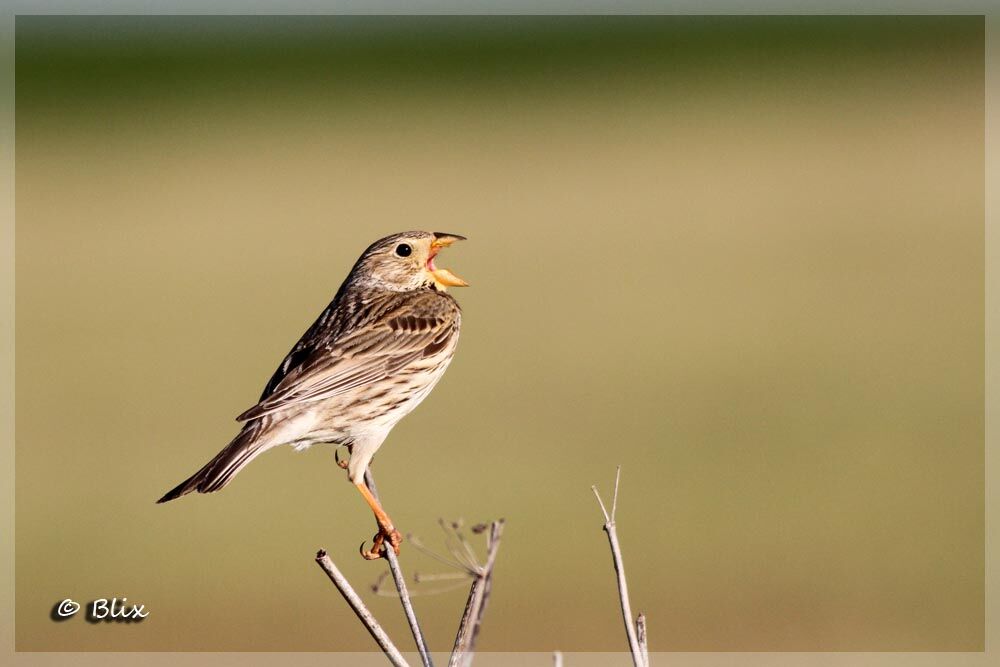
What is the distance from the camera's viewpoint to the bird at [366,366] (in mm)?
4516

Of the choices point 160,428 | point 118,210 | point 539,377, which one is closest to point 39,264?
point 118,210

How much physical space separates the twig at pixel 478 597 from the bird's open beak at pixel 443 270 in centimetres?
169

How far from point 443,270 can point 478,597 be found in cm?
190

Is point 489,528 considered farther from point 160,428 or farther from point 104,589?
point 160,428

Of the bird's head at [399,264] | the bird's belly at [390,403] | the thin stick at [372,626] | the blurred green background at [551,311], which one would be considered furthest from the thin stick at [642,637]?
the blurred green background at [551,311]

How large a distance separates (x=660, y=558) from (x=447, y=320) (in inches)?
308

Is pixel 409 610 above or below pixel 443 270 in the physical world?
below

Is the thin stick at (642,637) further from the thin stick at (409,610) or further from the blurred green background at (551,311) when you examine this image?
the blurred green background at (551,311)

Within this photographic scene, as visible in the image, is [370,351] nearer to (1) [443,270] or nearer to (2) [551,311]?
(1) [443,270]

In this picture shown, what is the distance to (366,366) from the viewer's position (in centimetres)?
499

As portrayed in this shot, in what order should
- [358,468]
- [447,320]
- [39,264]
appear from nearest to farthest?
[358,468] → [447,320] → [39,264]

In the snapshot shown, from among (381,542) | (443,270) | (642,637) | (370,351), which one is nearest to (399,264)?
(370,351)

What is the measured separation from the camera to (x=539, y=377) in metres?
17.6

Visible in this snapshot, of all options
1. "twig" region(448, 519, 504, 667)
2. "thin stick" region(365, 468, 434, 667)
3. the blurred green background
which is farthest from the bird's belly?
the blurred green background
